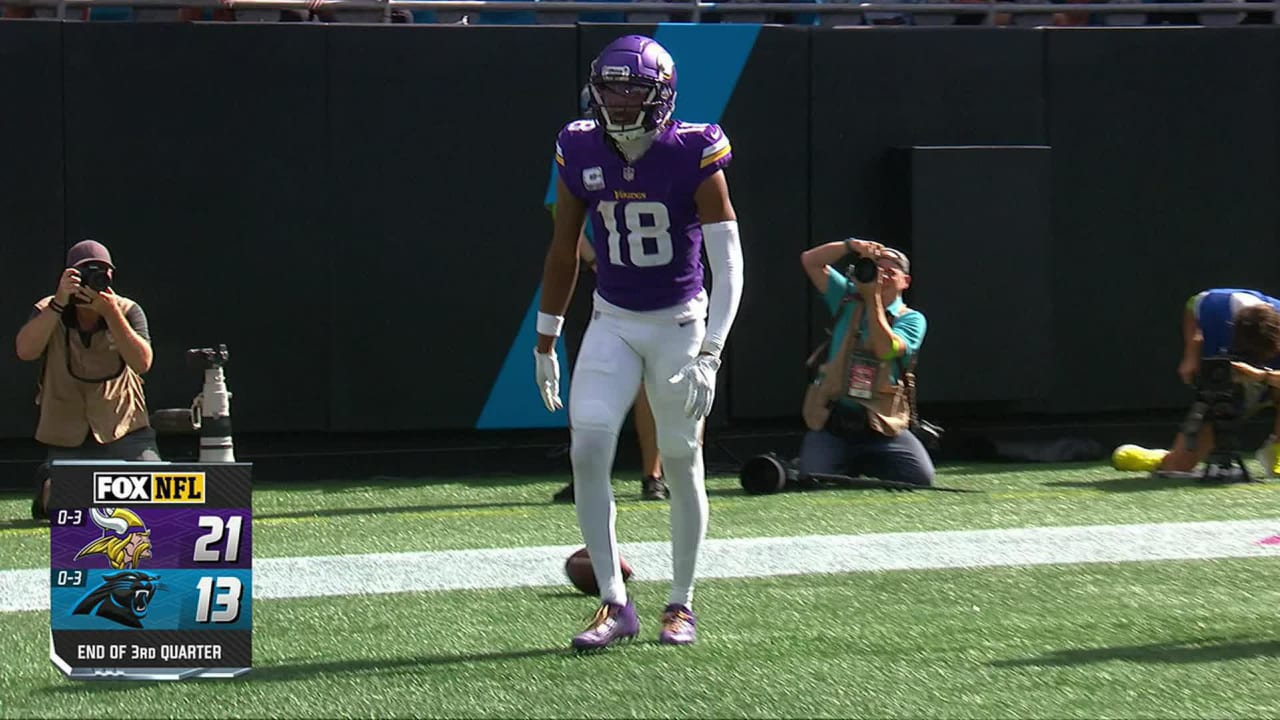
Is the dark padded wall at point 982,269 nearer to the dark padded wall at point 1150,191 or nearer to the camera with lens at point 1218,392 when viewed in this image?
the dark padded wall at point 1150,191

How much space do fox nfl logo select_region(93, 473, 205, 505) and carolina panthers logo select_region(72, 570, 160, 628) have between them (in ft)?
0.66

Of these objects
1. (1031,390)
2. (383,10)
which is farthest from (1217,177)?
(383,10)

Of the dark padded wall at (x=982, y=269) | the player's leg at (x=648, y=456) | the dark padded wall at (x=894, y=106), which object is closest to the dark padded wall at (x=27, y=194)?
the player's leg at (x=648, y=456)

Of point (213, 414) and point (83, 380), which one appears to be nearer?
point (213, 414)

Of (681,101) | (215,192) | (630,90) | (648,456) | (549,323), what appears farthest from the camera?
(681,101)

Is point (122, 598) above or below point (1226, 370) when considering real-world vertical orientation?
below

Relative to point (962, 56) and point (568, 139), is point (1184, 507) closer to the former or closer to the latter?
point (962, 56)

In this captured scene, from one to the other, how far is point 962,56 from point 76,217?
5471 mm

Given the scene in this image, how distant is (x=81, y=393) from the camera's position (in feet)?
29.3

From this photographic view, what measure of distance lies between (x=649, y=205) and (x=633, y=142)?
A: 20cm

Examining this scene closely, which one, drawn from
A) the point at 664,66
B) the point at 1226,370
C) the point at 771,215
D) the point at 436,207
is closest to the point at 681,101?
the point at 771,215

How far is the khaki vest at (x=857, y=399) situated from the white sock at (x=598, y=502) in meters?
4.19

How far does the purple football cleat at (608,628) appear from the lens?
5.57 metres

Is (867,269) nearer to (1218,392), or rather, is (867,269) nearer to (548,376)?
(1218,392)
